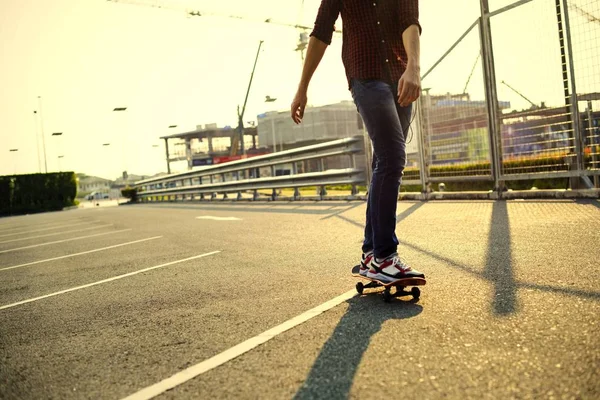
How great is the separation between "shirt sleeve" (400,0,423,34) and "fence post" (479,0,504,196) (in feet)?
17.3

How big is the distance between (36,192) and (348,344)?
42203 millimetres

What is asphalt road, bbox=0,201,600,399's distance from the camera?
1.54 m

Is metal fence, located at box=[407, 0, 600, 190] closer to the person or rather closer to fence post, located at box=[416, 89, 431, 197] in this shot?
fence post, located at box=[416, 89, 431, 197]

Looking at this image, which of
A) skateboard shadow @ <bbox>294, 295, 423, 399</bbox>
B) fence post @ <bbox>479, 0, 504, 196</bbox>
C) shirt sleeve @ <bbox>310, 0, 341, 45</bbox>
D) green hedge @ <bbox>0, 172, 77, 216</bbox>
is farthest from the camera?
green hedge @ <bbox>0, 172, 77, 216</bbox>

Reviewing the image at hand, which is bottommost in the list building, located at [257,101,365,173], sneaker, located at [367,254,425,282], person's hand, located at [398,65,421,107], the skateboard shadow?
the skateboard shadow

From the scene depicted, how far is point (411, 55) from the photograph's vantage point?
8.58 ft

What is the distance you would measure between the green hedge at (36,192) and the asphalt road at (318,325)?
125ft

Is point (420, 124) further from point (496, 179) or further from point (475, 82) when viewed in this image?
point (496, 179)

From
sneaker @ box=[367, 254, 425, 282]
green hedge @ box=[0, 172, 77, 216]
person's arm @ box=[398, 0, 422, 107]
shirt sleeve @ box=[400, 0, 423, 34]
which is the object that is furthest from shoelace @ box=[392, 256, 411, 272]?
green hedge @ box=[0, 172, 77, 216]

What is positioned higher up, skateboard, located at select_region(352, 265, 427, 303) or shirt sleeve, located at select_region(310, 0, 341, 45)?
shirt sleeve, located at select_region(310, 0, 341, 45)

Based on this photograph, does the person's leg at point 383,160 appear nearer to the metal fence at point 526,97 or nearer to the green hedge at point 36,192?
the metal fence at point 526,97

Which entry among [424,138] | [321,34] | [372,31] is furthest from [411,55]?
[424,138]

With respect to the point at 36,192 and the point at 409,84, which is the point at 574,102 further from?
the point at 36,192

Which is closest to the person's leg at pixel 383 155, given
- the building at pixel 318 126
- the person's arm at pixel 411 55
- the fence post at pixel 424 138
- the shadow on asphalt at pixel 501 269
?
the person's arm at pixel 411 55
